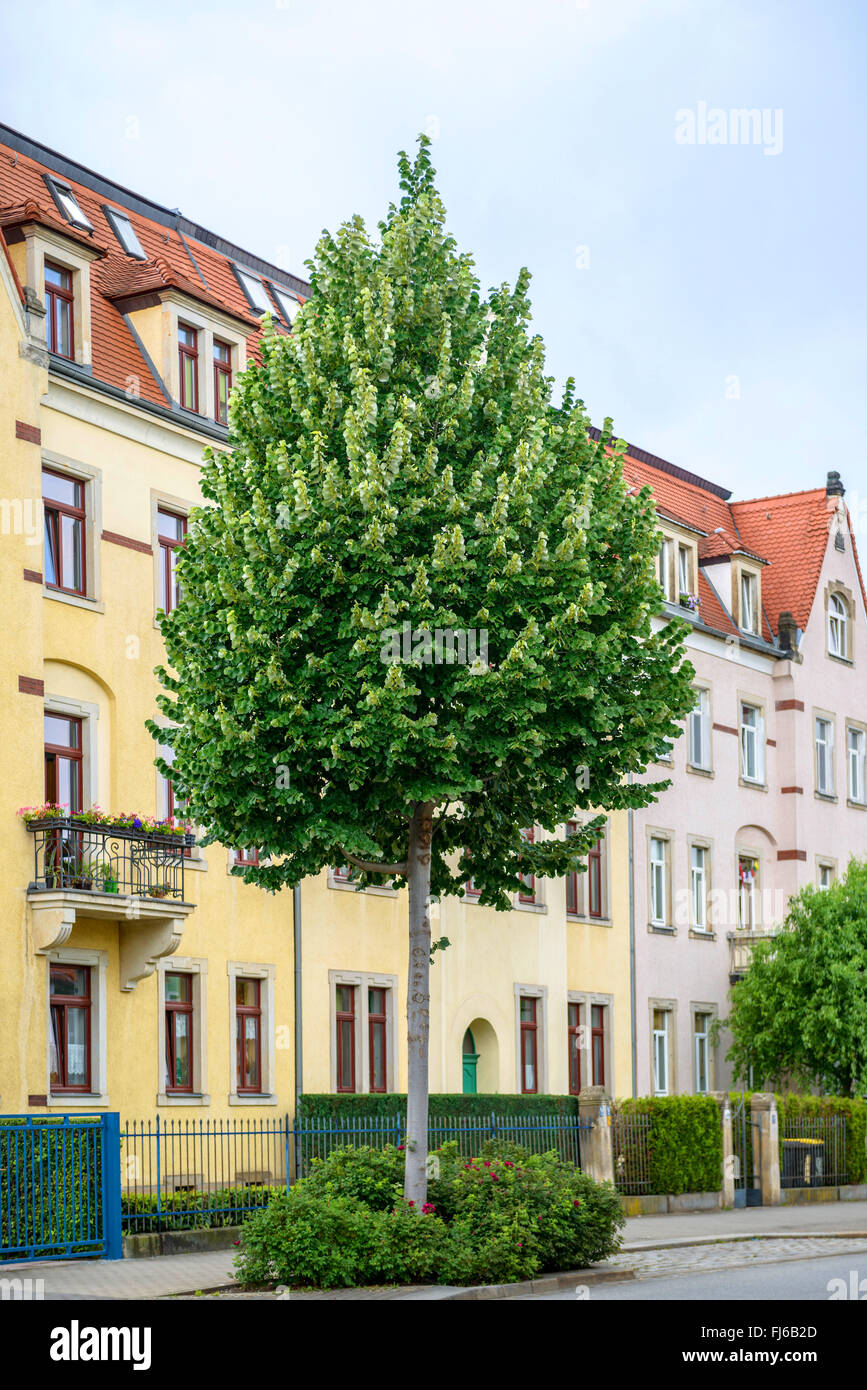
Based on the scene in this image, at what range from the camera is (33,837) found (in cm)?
2478

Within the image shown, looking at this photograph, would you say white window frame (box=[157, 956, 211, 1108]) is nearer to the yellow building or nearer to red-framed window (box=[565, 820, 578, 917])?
the yellow building

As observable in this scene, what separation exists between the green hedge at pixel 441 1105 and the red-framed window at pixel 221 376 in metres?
11.2

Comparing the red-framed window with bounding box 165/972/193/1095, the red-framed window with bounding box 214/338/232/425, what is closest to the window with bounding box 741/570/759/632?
the red-framed window with bounding box 214/338/232/425

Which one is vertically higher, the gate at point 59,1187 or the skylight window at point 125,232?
the skylight window at point 125,232

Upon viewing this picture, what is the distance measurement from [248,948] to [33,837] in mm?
5273

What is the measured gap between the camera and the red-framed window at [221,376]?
1195 inches

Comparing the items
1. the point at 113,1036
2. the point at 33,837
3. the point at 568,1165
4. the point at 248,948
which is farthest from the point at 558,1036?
the point at 568,1165

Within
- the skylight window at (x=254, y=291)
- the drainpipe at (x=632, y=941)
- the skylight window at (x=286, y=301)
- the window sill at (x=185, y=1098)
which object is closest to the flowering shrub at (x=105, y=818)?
the window sill at (x=185, y=1098)

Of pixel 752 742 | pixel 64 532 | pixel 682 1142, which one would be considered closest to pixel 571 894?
pixel 682 1142

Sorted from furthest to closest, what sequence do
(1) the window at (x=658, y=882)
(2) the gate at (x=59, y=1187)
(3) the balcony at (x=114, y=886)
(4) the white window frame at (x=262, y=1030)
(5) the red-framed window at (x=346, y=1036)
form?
Answer: (1) the window at (x=658, y=882) → (5) the red-framed window at (x=346, y=1036) → (4) the white window frame at (x=262, y=1030) → (3) the balcony at (x=114, y=886) → (2) the gate at (x=59, y=1187)

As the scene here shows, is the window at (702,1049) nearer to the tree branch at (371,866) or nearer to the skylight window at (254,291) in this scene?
the skylight window at (254,291)

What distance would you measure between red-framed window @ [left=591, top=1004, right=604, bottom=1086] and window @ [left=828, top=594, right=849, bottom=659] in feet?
46.7

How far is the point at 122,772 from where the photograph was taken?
26906 millimetres
